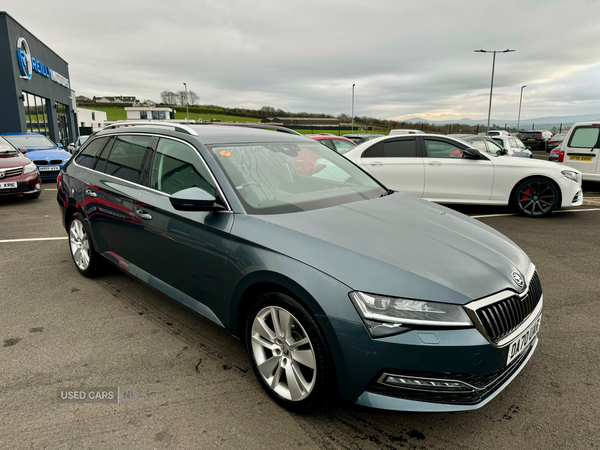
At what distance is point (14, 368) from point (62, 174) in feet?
8.50

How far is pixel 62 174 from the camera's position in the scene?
4.69 m

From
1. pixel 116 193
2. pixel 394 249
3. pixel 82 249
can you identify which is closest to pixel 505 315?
pixel 394 249

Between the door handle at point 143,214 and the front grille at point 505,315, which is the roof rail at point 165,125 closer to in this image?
the door handle at point 143,214

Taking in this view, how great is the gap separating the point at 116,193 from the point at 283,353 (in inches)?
86.4

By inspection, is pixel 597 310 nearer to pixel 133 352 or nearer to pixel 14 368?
pixel 133 352

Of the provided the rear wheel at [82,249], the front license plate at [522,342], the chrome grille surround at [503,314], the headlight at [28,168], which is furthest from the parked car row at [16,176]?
the front license plate at [522,342]

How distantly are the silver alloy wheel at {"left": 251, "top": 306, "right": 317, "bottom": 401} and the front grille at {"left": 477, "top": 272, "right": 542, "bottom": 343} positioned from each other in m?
0.88

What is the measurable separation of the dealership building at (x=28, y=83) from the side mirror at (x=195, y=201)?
21.2 meters

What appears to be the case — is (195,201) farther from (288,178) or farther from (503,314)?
(503,314)

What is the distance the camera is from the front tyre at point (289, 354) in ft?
6.87

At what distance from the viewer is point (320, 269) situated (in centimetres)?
207

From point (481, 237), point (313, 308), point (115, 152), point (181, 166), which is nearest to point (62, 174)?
point (115, 152)

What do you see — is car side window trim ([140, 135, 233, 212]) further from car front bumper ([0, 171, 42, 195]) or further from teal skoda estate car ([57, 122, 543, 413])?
car front bumper ([0, 171, 42, 195])

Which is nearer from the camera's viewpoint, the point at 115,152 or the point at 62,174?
the point at 115,152
